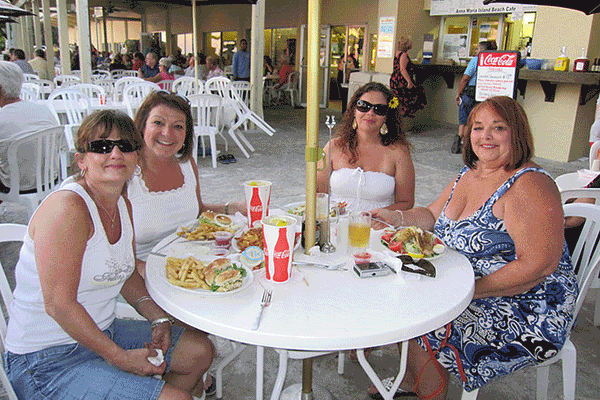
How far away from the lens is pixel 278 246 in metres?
1.31

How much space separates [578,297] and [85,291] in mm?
1789

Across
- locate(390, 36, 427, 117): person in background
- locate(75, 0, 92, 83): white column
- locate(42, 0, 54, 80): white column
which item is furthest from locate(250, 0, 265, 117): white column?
locate(42, 0, 54, 80): white column

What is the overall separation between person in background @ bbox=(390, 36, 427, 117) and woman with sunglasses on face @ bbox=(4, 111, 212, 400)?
7238mm

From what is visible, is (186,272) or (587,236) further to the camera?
(587,236)

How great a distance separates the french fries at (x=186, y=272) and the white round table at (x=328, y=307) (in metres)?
0.03

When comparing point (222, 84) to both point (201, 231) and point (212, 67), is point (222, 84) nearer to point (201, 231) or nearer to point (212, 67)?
point (212, 67)

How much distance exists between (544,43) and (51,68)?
942cm

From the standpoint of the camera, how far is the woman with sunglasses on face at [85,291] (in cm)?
122

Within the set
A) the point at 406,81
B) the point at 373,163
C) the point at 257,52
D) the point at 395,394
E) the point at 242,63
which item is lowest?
the point at 395,394

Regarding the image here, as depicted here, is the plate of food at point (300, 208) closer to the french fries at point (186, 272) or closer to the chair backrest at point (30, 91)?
the french fries at point (186, 272)

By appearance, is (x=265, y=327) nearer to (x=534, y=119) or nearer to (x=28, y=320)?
(x=28, y=320)

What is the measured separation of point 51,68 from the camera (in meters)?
9.59

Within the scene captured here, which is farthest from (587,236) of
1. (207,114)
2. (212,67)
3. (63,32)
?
(212,67)

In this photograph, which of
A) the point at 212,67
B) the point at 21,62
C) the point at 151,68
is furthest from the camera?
the point at 212,67
